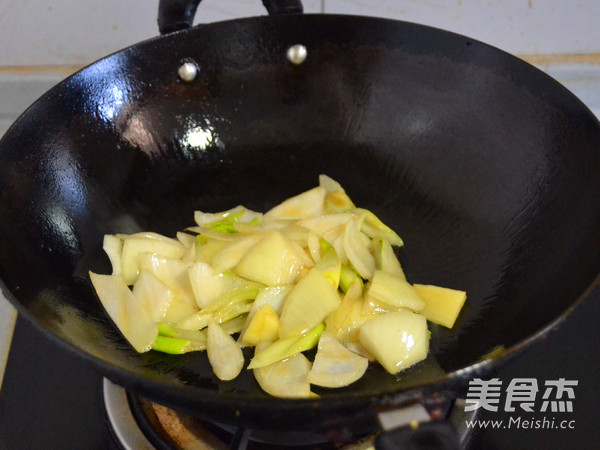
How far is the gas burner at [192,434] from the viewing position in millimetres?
662

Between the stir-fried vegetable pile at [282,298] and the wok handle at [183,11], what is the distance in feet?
0.96

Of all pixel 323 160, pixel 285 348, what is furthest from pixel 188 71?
pixel 285 348

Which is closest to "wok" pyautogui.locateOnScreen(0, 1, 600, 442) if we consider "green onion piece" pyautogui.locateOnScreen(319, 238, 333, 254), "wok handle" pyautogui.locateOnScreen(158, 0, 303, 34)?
"wok handle" pyautogui.locateOnScreen(158, 0, 303, 34)

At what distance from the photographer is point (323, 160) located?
3.13 feet

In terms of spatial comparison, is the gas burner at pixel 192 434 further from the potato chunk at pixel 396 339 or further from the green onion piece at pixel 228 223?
the green onion piece at pixel 228 223

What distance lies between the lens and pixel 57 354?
82 cm

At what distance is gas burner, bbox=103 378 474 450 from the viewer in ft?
2.17

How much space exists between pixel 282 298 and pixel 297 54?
396 millimetres

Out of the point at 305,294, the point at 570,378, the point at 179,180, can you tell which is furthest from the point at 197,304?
the point at 570,378

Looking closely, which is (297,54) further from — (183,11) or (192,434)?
(192,434)

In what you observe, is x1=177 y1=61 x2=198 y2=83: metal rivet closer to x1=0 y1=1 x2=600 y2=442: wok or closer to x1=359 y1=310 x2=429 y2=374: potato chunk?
x1=0 y1=1 x2=600 y2=442: wok

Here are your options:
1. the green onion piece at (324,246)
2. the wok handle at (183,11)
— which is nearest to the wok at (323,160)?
the wok handle at (183,11)

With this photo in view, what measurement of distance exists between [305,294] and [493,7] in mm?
688

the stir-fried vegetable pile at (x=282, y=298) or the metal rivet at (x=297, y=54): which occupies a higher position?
the metal rivet at (x=297, y=54)
